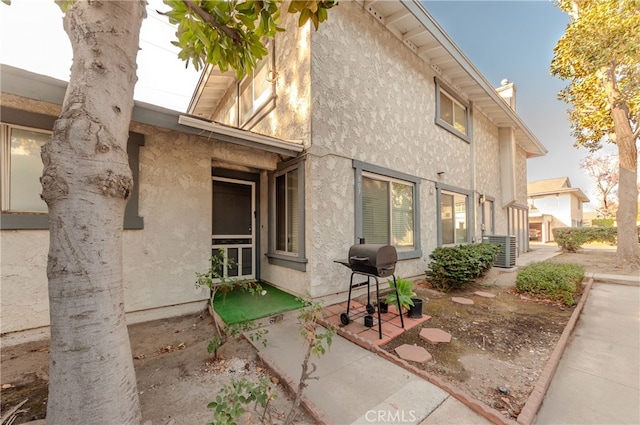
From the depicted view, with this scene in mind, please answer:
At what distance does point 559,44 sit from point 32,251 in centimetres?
1452

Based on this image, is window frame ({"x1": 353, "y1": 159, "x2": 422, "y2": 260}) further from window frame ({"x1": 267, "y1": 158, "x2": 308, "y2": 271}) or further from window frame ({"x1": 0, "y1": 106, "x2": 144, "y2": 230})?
window frame ({"x1": 0, "y1": 106, "x2": 144, "y2": 230})

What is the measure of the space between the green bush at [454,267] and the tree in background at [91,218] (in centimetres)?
565

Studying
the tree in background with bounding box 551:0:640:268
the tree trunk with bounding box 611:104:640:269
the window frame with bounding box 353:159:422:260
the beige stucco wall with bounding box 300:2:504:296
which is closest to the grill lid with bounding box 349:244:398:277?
the window frame with bounding box 353:159:422:260

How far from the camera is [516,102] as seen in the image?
12320 millimetres

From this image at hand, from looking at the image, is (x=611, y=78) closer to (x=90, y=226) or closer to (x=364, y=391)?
(x=364, y=391)

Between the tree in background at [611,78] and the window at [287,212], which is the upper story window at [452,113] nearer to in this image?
the tree in background at [611,78]

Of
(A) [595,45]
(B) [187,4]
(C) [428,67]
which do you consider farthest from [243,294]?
(A) [595,45]

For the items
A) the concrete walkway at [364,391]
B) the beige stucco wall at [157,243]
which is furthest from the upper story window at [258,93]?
the concrete walkway at [364,391]

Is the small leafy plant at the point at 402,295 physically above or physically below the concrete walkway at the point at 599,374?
above

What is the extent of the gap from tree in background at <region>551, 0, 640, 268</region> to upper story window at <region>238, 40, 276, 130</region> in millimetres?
9206

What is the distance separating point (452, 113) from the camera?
804cm

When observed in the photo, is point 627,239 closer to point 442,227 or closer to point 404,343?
point 442,227

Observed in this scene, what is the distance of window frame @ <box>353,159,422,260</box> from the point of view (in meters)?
4.91

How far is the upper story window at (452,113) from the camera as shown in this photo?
7348 millimetres
